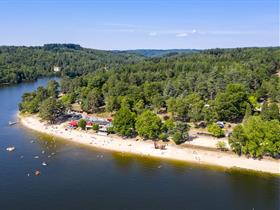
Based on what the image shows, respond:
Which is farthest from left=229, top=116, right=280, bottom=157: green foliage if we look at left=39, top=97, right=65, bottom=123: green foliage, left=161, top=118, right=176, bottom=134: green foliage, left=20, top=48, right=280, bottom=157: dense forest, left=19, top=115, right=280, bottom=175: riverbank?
left=39, top=97, right=65, bottom=123: green foliage

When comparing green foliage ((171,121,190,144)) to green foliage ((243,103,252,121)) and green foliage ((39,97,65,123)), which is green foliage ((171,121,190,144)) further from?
green foliage ((39,97,65,123))

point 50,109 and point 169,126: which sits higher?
point 169,126

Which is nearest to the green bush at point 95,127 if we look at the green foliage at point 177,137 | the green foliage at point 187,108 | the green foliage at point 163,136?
the green foliage at point 163,136

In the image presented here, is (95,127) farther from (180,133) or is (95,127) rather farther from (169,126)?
(180,133)

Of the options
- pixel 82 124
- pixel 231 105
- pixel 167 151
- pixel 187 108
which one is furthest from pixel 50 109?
pixel 231 105

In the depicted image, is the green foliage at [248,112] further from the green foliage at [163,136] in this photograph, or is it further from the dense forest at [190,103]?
the green foliage at [163,136]

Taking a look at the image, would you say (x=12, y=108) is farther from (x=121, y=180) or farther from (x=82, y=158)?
(x=121, y=180)
